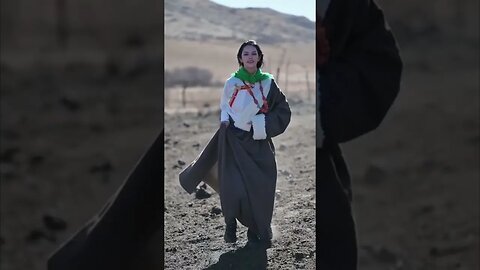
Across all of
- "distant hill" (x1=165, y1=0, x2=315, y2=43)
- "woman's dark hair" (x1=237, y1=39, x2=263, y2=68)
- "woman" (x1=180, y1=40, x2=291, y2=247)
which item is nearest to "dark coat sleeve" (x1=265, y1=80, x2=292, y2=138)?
"woman" (x1=180, y1=40, x2=291, y2=247)

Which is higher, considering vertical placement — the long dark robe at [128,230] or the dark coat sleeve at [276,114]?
the dark coat sleeve at [276,114]

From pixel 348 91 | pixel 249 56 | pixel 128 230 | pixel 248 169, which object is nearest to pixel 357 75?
pixel 348 91

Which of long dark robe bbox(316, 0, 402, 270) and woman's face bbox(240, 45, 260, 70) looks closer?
long dark robe bbox(316, 0, 402, 270)

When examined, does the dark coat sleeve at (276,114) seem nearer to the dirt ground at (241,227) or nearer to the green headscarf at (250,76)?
the green headscarf at (250,76)

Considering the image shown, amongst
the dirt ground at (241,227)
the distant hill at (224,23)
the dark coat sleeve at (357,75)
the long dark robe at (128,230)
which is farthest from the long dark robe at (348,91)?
the distant hill at (224,23)

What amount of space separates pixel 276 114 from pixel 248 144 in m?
0.20

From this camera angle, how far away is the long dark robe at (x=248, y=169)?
3508 millimetres

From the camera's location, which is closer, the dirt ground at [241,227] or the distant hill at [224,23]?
the dirt ground at [241,227]

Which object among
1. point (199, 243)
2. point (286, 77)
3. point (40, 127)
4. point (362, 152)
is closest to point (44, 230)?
point (40, 127)

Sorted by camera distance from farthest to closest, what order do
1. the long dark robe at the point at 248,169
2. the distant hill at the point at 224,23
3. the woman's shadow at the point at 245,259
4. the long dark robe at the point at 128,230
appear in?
the distant hill at the point at 224,23 → the long dark robe at the point at 248,169 → the woman's shadow at the point at 245,259 → the long dark robe at the point at 128,230

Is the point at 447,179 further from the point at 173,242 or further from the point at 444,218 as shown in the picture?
the point at 173,242

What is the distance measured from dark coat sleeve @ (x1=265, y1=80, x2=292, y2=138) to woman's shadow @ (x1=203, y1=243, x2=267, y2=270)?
59 cm

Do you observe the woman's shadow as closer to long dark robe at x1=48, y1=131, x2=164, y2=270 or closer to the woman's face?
the woman's face

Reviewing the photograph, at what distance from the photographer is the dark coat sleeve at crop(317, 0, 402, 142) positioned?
92.7 inches
